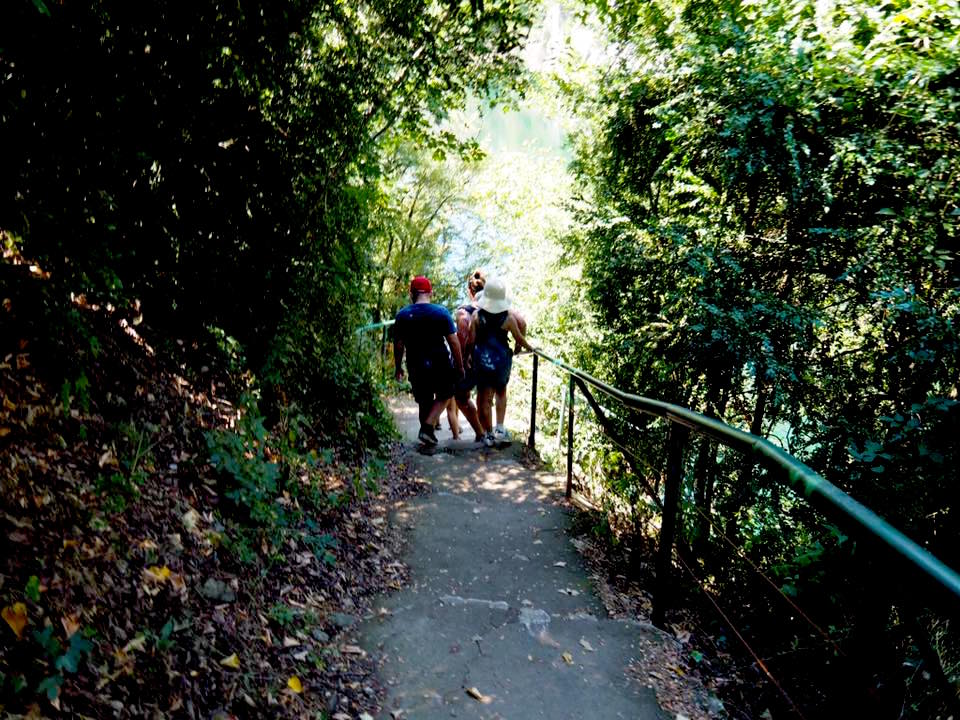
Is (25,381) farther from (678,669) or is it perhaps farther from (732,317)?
(732,317)

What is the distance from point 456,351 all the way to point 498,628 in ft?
12.0

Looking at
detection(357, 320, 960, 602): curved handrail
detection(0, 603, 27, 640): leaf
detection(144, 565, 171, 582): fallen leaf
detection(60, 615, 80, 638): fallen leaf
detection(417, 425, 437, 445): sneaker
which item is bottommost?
detection(417, 425, 437, 445): sneaker

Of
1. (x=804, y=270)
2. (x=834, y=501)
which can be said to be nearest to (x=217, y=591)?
(x=834, y=501)

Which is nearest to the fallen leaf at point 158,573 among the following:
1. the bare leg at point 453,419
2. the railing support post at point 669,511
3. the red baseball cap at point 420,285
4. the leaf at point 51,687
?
the leaf at point 51,687

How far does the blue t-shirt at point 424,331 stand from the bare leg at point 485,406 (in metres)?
0.63

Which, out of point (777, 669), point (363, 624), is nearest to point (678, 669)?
point (777, 669)

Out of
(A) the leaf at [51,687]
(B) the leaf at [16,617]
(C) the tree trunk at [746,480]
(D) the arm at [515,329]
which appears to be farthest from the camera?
(D) the arm at [515,329]

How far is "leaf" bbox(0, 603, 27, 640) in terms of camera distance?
1.82 meters

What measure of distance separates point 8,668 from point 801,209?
494cm

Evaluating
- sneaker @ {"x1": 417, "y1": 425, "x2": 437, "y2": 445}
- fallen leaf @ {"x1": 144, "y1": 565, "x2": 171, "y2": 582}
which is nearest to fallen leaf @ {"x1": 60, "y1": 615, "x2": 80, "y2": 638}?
fallen leaf @ {"x1": 144, "y1": 565, "x2": 171, "y2": 582}

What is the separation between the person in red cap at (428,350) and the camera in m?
6.29

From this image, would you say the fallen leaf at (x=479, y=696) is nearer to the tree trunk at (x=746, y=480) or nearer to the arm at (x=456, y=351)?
the tree trunk at (x=746, y=480)

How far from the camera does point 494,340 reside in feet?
21.9

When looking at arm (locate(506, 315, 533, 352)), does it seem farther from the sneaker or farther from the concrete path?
the concrete path
